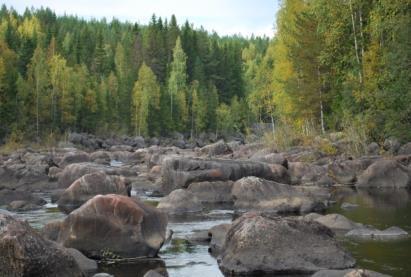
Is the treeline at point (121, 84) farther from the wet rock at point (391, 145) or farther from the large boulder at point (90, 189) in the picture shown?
the large boulder at point (90, 189)

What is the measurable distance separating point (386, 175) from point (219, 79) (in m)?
90.4

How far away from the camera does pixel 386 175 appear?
2683cm

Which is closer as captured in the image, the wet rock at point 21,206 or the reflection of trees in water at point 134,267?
the reflection of trees in water at point 134,267

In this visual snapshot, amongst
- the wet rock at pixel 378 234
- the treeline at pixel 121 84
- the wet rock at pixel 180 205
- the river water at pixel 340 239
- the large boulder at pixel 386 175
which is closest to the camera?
the river water at pixel 340 239

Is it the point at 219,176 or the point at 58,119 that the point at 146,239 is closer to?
the point at 219,176

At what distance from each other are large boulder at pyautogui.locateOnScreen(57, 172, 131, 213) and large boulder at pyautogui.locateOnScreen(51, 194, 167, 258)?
27.8 feet

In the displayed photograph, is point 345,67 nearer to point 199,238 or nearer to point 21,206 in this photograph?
point 21,206

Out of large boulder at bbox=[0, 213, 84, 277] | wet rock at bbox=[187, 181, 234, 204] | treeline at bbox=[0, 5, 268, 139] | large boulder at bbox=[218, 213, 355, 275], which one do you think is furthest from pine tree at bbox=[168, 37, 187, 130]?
large boulder at bbox=[0, 213, 84, 277]

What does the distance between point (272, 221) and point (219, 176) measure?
473 inches

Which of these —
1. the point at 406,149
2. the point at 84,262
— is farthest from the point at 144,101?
the point at 84,262

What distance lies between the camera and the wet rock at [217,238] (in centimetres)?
1344

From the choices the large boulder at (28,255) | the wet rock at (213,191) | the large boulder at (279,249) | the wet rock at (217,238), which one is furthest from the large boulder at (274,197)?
the large boulder at (28,255)

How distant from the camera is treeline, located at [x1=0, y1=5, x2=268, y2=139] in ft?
241

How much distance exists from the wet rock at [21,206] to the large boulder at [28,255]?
1081cm
